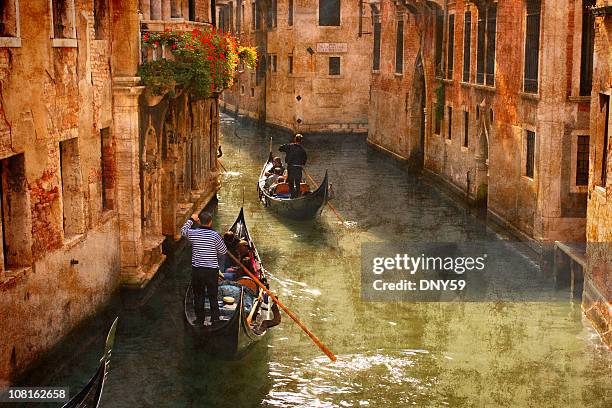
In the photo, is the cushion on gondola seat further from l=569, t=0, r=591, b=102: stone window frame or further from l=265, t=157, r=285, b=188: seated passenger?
l=569, t=0, r=591, b=102: stone window frame

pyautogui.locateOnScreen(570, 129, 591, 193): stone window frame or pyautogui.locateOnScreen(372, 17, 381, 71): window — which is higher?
pyautogui.locateOnScreen(372, 17, 381, 71): window

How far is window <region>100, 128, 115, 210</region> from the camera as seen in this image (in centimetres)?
1126

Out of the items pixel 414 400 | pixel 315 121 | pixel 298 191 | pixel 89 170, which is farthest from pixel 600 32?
pixel 315 121

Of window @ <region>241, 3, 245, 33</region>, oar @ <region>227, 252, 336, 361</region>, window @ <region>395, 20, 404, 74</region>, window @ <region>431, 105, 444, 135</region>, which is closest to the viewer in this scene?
oar @ <region>227, 252, 336, 361</region>

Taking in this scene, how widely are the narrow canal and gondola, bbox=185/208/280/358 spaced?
0.75 ft

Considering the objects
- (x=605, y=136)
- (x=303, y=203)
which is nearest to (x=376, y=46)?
(x=303, y=203)

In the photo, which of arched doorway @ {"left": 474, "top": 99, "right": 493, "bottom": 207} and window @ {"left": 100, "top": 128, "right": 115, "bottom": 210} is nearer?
window @ {"left": 100, "top": 128, "right": 115, "bottom": 210}

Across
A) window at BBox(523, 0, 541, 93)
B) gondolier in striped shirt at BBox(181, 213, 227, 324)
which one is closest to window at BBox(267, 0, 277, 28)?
window at BBox(523, 0, 541, 93)

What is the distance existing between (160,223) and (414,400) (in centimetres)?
555

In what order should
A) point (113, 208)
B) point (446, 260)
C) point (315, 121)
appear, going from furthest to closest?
point (315, 121)
point (446, 260)
point (113, 208)

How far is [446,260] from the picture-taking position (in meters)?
14.8

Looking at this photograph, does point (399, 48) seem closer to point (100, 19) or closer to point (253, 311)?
point (100, 19)

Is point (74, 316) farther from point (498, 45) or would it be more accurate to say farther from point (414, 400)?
point (498, 45)

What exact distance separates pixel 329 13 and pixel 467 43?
45.8 ft
